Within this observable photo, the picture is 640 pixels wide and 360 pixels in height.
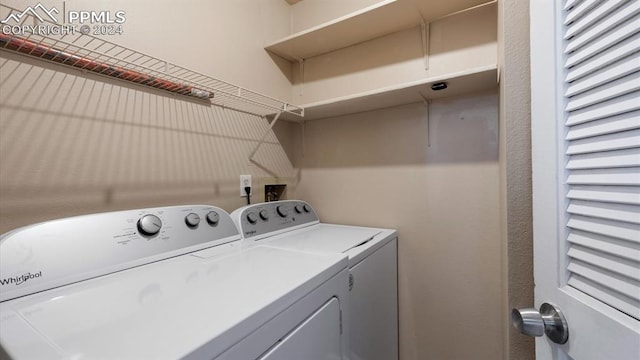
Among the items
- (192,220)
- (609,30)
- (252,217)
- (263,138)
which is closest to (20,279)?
(192,220)

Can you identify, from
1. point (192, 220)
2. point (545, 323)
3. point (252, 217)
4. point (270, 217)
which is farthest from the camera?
point (270, 217)

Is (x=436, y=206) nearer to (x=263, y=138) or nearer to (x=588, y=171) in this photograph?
(x=588, y=171)

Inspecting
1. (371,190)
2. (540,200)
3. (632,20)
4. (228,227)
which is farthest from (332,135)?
(632,20)

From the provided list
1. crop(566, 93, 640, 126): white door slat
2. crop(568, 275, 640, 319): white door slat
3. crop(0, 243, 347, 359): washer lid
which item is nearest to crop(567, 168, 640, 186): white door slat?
crop(566, 93, 640, 126): white door slat

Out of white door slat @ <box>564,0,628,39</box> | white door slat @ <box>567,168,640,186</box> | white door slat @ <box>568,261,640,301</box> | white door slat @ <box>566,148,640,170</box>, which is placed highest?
white door slat @ <box>564,0,628,39</box>

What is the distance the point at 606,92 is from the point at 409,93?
972mm

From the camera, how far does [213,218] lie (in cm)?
120

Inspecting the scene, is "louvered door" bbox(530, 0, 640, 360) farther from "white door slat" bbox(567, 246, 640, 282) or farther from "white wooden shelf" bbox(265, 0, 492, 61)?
"white wooden shelf" bbox(265, 0, 492, 61)

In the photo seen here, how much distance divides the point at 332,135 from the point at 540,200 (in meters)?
1.39

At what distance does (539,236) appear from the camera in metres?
0.65

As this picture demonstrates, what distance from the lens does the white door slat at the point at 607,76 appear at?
0.47m

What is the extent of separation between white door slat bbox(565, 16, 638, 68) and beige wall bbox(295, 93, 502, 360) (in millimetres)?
882

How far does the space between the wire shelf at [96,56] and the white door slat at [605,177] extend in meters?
1.30

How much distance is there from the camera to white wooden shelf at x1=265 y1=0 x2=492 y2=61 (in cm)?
142
